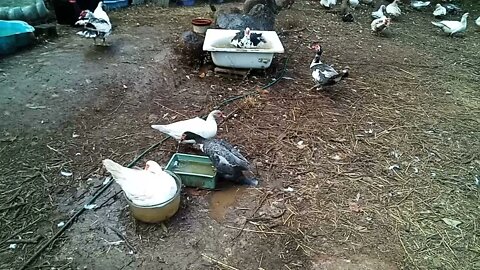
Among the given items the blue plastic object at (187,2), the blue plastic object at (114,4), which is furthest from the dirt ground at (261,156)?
the blue plastic object at (187,2)

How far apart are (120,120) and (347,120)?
256 cm

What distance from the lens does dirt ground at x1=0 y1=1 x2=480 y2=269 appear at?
272 centimetres

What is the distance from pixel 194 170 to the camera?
338cm

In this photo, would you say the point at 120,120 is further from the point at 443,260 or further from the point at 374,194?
the point at 443,260

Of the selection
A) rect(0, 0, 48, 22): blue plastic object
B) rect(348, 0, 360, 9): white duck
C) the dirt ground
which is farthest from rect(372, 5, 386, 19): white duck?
rect(0, 0, 48, 22): blue plastic object

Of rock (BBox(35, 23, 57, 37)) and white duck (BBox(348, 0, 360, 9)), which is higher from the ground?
rock (BBox(35, 23, 57, 37))

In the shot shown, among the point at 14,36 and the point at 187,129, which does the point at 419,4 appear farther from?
the point at 14,36

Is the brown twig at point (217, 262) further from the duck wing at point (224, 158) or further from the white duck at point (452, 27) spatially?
the white duck at point (452, 27)

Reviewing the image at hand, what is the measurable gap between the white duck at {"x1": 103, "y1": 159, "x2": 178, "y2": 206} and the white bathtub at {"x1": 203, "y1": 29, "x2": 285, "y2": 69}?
2595 mm

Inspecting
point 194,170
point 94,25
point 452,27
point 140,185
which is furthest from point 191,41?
point 452,27

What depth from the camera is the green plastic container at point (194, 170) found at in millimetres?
3201

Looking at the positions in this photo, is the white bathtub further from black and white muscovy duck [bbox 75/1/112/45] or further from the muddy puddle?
the muddy puddle

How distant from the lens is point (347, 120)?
4.42 m

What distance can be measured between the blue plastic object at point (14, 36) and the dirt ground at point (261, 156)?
0.16m
